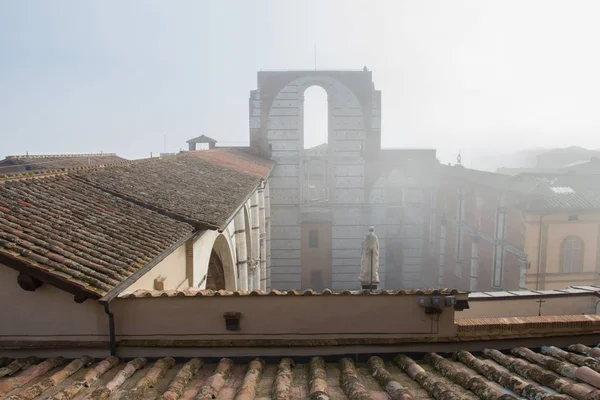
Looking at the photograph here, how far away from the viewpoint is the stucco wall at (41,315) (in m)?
5.20

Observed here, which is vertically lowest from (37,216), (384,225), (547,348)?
(384,225)

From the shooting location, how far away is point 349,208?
85.0 ft

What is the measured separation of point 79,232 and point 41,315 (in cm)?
135

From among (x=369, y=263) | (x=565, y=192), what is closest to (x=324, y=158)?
(x=565, y=192)

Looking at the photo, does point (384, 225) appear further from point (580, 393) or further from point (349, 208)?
point (580, 393)

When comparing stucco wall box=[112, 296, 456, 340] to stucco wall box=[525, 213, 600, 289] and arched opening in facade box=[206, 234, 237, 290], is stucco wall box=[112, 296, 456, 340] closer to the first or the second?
arched opening in facade box=[206, 234, 237, 290]

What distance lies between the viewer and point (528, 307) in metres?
7.97

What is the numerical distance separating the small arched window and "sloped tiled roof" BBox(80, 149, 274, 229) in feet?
40.4

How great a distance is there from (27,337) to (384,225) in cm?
2237

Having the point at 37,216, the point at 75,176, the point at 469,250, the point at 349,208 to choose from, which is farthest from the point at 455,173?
the point at 37,216

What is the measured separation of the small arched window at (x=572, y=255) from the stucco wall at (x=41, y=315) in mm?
17710

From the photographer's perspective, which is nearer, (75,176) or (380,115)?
(75,176)

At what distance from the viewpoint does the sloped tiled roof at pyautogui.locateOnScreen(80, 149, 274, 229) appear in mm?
8506

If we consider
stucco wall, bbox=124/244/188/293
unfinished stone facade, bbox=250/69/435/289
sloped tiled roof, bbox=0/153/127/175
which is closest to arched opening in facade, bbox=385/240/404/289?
unfinished stone facade, bbox=250/69/435/289
